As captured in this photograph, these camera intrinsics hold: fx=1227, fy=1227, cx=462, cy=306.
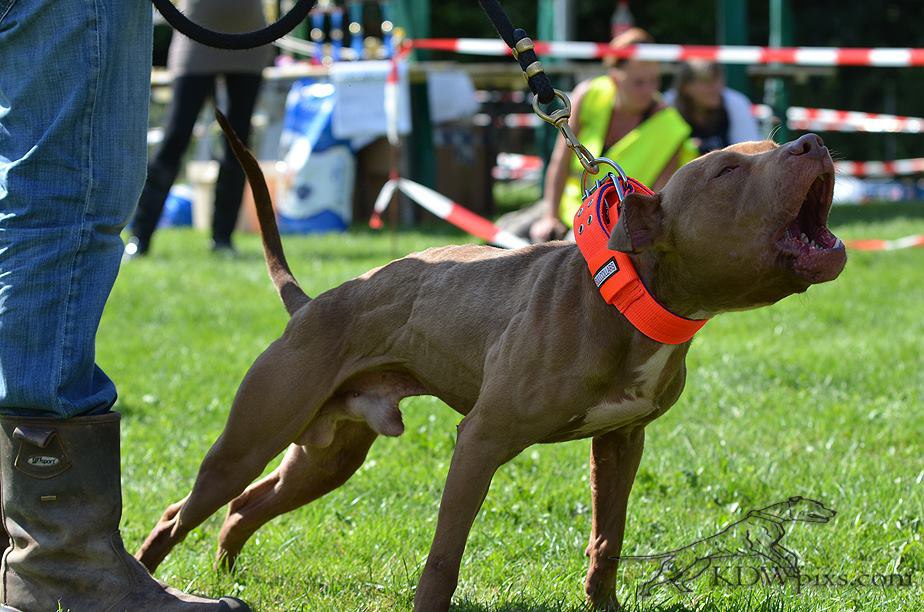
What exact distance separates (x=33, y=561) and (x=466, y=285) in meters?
1.21

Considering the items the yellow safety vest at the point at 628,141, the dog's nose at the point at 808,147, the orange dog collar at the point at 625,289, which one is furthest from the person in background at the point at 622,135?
the dog's nose at the point at 808,147

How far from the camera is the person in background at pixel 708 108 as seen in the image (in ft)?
26.1

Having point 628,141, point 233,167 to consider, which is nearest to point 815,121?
point 233,167

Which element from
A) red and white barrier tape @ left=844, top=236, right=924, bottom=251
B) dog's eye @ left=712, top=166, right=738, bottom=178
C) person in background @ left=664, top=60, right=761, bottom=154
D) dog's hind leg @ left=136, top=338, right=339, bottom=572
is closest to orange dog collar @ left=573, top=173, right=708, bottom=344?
dog's eye @ left=712, top=166, right=738, bottom=178

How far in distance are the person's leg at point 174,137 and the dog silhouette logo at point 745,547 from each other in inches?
231

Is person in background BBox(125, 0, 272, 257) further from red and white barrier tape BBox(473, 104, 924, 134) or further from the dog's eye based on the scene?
the dog's eye

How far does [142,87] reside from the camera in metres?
2.93

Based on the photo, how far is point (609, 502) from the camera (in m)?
3.09

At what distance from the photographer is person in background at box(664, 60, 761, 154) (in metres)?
7.95

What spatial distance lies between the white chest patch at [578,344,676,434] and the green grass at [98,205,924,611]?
0.58 meters

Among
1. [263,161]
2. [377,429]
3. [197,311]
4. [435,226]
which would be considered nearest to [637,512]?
[377,429]

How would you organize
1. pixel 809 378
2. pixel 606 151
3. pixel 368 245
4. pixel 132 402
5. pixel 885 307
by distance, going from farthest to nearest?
pixel 368 245
pixel 885 307
pixel 606 151
pixel 809 378
pixel 132 402

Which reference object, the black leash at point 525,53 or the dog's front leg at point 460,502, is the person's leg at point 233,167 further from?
the dog's front leg at point 460,502

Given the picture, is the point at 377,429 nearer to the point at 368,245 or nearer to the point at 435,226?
the point at 368,245
